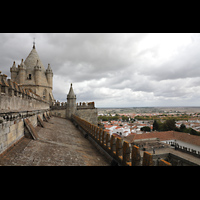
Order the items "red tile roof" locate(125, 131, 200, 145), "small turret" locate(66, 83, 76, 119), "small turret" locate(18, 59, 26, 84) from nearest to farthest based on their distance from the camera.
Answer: "small turret" locate(66, 83, 76, 119) → "small turret" locate(18, 59, 26, 84) → "red tile roof" locate(125, 131, 200, 145)

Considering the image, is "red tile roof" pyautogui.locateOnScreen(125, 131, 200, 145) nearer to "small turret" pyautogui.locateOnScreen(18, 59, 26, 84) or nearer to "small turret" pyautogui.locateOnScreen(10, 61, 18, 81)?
"small turret" pyautogui.locateOnScreen(18, 59, 26, 84)

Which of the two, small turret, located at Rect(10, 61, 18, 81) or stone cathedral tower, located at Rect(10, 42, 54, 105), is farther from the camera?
small turret, located at Rect(10, 61, 18, 81)

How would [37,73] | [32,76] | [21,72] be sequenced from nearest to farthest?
[21,72] → [37,73] → [32,76]

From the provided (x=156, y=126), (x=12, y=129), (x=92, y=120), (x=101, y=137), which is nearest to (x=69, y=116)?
(x=92, y=120)

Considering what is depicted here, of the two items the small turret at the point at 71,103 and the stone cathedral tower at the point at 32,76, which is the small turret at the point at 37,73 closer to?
the stone cathedral tower at the point at 32,76

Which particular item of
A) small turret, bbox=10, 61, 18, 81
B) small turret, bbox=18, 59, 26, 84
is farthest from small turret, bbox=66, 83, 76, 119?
small turret, bbox=10, 61, 18, 81

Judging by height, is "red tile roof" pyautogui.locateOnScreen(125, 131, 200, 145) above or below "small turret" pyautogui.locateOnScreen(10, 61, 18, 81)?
below

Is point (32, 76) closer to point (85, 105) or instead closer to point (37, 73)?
point (37, 73)

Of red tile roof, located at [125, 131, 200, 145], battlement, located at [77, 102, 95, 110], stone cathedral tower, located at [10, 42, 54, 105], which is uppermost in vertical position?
stone cathedral tower, located at [10, 42, 54, 105]

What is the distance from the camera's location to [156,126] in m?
73.4

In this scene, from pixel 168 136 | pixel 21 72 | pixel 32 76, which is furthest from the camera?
pixel 168 136

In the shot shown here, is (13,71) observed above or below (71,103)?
above

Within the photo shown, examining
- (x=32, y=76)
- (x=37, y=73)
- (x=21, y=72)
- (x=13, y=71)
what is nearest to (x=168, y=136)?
(x=37, y=73)
